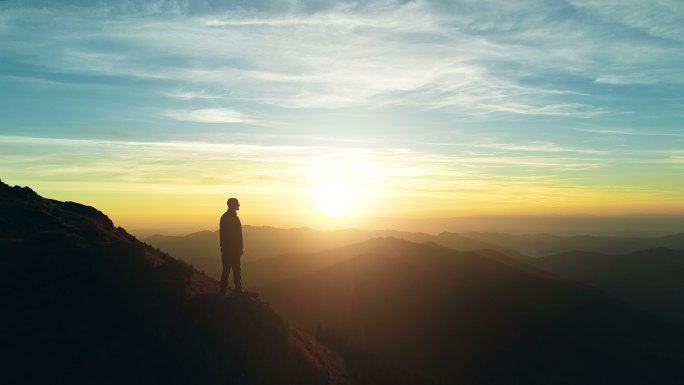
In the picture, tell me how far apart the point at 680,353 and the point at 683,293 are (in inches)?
3298

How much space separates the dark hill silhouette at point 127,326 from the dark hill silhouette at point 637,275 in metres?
131

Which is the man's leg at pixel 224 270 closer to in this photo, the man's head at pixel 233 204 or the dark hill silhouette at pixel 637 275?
the man's head at pixel 233 204

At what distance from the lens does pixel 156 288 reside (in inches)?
779

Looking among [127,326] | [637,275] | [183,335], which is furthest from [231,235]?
[637,275]

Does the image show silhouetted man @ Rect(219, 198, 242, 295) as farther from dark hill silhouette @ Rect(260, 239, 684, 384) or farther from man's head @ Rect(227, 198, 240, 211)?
dark hill silhouette @ Rect(260, 239, 684, 384)

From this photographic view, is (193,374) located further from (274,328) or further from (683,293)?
(683,293)

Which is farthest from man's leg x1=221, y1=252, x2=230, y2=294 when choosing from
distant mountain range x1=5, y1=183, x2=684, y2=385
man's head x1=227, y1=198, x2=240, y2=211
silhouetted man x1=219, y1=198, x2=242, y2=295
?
man's head x1=227, y1=198, x2=240, y2=211

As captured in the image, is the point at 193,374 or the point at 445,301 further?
the point at 445,301

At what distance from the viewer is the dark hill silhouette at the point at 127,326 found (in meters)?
15.8

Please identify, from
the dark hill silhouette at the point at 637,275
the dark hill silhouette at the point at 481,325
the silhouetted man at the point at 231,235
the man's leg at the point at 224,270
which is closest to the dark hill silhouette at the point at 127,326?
the man's leg at the point at 224,270

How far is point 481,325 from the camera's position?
201 ft

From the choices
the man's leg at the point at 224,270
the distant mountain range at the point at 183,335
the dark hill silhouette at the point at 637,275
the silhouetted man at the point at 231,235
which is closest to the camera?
the distant mountain range at the point at 183,335

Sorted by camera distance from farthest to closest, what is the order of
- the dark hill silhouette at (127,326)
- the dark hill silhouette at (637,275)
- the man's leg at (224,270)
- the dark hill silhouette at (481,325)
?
the dark hill silhouette at (637,275), the dark hill silhouette at (481,325), the man's leg at (224,270), the dark hill silhouette at (127,326)

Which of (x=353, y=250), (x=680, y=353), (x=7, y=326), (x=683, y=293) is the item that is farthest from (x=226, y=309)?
(x=683, y=293)
